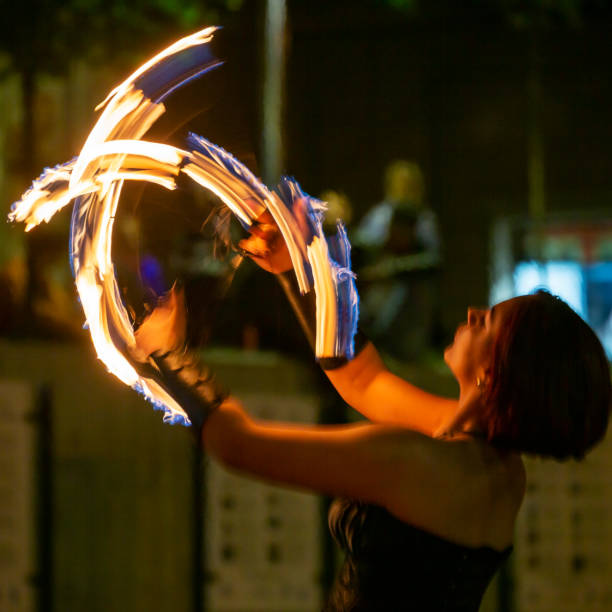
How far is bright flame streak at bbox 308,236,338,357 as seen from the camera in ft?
7.80

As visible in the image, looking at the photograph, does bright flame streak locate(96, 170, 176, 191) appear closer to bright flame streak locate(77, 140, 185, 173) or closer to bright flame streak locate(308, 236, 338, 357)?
bright flame streak locate(77, 140, 185, 173)

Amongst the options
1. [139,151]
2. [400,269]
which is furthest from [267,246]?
[400,269]

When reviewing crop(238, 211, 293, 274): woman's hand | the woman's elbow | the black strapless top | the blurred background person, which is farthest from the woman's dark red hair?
the blurred background person

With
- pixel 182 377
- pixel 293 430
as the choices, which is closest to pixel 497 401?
pixel 293 430

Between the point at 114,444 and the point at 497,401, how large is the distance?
414 cm

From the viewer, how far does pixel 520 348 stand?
1.96 m

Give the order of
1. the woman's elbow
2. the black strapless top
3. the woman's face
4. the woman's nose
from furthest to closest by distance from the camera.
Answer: the woman's nose → the woman's face → the black strapless top → the woman's elbow

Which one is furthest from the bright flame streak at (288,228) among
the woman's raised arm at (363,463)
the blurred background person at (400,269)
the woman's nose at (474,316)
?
the blurred background person at (400,269)

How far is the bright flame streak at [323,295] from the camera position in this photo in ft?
7.80

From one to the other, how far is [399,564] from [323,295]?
788mm

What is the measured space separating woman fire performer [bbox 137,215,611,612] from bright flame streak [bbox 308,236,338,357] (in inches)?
16.1

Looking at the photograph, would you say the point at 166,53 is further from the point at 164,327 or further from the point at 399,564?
the point at 399,564

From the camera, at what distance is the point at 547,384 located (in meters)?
1.93

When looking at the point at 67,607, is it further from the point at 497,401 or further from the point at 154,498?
the point at 497,401
